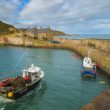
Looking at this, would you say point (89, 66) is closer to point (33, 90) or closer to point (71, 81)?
point (71, 81)

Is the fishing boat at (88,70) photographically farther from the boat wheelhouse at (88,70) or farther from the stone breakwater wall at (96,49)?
the stone breakwater wall at (96,49)

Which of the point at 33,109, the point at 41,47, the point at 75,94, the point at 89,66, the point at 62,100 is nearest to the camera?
the point at 33,109

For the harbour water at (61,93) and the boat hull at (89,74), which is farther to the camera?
the boat hull at (89,74)

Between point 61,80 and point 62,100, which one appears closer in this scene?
point 62,100

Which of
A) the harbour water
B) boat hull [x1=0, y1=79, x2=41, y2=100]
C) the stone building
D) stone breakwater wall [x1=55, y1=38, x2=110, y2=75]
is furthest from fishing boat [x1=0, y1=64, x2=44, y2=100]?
the stone building

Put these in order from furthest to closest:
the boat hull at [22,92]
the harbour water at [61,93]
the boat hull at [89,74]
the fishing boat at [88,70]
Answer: the fishing boat at [88,70], the boat hull at [89,74], the boat hull at [22,92], the harbour water at [61,93]

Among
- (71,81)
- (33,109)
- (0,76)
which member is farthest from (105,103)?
(0,76)

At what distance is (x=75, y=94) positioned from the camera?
1371 inches

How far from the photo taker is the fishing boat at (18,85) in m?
29.9

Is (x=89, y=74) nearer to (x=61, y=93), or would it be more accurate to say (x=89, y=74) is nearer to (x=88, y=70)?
(x=88, y=70)

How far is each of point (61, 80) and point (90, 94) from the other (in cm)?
1029

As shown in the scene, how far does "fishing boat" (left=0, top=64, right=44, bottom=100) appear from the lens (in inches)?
1178

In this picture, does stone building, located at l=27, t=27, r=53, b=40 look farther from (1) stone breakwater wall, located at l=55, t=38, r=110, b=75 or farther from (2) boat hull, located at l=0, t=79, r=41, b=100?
(2) boat hull, located at l=0, t=79, r=41, b=100

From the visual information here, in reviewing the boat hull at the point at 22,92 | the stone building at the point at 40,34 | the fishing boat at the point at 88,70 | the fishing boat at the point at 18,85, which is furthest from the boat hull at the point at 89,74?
the stone building at the point at 40,34
